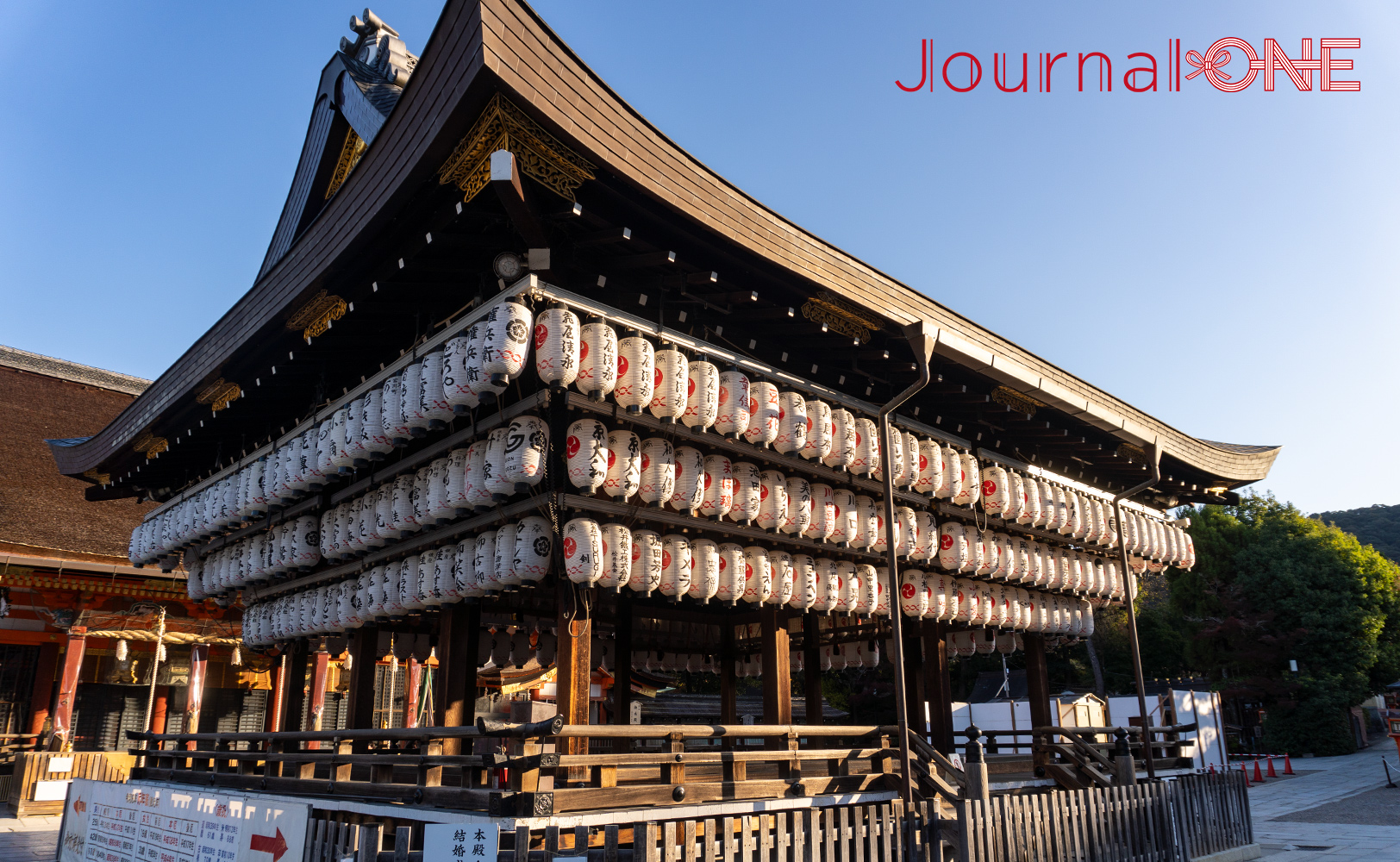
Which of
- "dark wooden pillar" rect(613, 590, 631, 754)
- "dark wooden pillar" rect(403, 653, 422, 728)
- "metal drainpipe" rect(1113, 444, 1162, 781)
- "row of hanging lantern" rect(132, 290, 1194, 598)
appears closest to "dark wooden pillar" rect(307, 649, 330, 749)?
"dark wooden pillar" rect(403, 653, 422, 728)

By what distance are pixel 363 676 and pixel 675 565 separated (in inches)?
223

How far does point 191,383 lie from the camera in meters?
12.7

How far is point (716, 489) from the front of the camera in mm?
9523

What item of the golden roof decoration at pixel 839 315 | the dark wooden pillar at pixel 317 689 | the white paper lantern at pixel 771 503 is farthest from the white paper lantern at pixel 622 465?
the dark wooden pillar at pixel 317 689

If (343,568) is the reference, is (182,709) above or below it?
below

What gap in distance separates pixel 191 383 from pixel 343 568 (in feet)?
12.5

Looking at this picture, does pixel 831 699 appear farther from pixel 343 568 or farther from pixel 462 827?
pixel 462 827

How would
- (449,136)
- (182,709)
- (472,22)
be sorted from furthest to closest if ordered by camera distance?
(182,709) → (449,136) → (472,22)

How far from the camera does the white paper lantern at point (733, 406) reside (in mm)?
9367

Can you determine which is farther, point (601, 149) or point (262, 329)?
point (262, 329)

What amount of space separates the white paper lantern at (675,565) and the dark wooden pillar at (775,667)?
173 centimetres

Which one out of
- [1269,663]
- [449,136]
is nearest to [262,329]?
[449,136]

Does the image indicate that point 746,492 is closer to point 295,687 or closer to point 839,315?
point 839,315

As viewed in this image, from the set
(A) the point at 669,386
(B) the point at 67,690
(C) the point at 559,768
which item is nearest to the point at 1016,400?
(A) the point at 669,386
